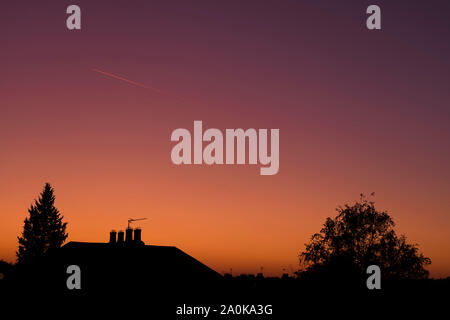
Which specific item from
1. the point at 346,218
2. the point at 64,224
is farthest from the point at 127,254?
the point at 64,224

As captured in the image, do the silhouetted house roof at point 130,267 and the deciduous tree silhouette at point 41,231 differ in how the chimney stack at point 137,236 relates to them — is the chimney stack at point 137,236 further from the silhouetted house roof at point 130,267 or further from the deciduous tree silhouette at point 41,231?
the deciduous tree silhouette at point 41,231

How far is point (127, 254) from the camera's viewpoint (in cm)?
4600

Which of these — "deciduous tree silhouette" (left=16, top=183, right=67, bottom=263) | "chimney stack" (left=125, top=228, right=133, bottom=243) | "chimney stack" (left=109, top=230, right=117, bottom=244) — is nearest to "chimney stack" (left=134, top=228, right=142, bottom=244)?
"chimney stack" (left=125, top=228, right=133, bottom=243)

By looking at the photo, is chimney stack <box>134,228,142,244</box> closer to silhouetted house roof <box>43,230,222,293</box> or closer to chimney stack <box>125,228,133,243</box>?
silhouetted house roof <box>43,230,222,293</box>

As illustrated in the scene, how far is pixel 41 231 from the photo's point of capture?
79.7 meters

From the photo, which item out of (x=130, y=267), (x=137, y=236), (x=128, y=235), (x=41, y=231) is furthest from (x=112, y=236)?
(x=41, y=231)

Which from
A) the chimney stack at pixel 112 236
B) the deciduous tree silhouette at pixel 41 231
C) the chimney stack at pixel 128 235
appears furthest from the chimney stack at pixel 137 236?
the deciduous tree silhouette at pixel 41 231

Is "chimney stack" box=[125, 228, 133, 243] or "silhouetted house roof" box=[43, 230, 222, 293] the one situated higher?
"chimney stack" box=[125, 228, 133, 243]

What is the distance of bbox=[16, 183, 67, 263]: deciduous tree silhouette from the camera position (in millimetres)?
77750

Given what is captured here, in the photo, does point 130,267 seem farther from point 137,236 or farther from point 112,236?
point 112,236

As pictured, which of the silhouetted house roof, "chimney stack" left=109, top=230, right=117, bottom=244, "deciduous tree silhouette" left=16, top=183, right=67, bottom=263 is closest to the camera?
the silhouetted house roof

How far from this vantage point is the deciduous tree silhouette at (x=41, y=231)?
77.8 m

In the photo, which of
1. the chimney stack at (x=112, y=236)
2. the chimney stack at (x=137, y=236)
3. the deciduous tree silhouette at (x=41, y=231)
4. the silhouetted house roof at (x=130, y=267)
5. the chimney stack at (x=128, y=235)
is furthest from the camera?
the deciduous tree silhouette at (x=41, y=231)
